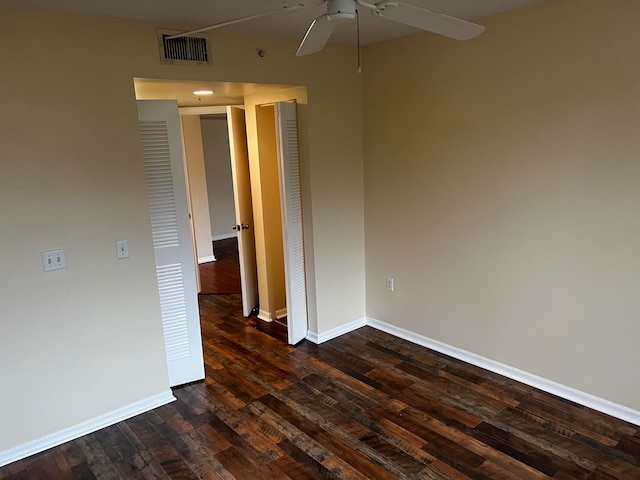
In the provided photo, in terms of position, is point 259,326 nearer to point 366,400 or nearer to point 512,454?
point 366,400

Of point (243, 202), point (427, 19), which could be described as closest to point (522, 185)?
point (427, 19)

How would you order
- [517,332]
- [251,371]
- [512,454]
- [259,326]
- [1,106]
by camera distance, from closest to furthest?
1. [1,106]
2. [512,454]
3. [517,332]
4. [251,371]
5. [259,326]

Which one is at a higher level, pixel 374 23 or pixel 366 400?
pixel 374 23

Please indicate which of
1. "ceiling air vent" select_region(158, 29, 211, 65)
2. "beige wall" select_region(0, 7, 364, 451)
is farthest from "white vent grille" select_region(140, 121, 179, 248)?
"ceiling air vent" select_region(158, 29, 211, 65)

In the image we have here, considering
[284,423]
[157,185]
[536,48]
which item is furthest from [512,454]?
[157,185]

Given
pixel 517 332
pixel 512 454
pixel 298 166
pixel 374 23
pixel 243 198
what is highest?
pixel 374 23

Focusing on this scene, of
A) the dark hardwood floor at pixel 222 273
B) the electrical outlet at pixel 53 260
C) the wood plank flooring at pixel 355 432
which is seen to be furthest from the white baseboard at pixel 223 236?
the electrical outlet at pixel 53 260

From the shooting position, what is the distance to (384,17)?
1.75m

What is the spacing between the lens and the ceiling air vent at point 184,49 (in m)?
2.76

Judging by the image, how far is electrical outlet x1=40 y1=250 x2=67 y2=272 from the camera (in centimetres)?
253

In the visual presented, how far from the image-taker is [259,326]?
434 centimetres

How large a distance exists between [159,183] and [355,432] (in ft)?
6.55

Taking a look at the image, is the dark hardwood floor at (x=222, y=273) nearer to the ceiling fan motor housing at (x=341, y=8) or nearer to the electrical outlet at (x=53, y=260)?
the electrical outlet at (x=53, y=260)

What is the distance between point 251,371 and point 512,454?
1.89m
